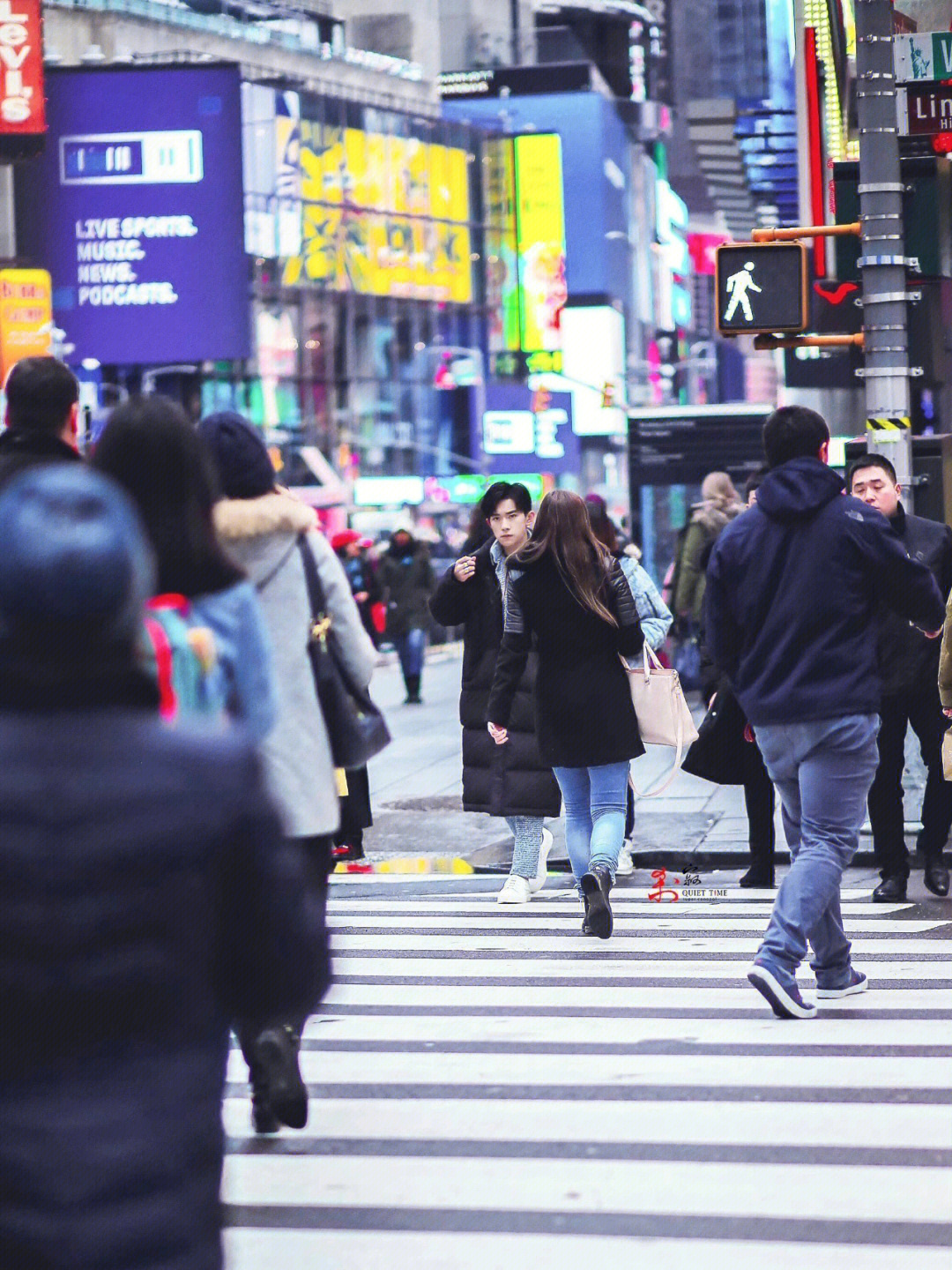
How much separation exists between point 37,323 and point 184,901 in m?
48.4

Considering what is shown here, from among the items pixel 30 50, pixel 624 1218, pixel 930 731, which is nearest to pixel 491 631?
pixel 930 731

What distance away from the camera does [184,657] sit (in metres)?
3.59

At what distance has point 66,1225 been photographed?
2.61 metres

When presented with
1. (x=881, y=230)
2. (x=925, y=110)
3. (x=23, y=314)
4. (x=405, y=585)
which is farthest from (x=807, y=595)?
(x=23, y=314)

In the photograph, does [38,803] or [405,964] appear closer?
[38,803]

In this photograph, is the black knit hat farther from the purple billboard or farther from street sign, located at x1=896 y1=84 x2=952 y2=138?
the purple billboard

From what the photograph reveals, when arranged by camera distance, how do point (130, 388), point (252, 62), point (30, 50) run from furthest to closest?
point (252, 62), point (130, 388), point (30, 50)

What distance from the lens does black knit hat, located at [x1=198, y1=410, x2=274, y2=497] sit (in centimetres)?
587

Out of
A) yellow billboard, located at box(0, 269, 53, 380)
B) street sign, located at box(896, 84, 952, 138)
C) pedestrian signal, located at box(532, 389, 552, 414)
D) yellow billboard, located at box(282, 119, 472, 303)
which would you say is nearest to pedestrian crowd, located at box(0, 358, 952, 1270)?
street sign, located at box(896, 84, 952, 138)

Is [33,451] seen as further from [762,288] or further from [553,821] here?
[553,821]

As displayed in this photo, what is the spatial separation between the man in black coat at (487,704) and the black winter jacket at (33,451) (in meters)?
4.14

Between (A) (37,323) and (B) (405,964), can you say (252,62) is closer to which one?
(A) (37,323)

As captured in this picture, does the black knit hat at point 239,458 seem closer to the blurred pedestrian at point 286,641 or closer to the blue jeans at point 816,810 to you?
the blurred pedestrian at point 286,641

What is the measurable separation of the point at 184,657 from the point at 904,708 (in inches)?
274
